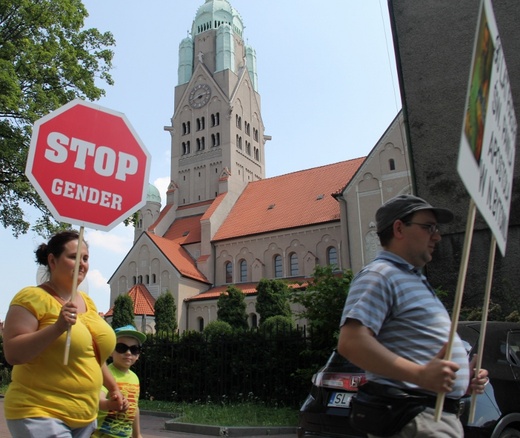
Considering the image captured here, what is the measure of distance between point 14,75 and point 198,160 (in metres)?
32.5

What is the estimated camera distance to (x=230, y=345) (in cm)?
1374

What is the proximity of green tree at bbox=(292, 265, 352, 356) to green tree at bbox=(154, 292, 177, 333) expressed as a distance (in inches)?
963

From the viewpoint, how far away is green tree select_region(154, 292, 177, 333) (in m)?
33.5

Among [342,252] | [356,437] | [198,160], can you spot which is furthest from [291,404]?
[198,160]

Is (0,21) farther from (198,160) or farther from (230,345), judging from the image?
(198,160)

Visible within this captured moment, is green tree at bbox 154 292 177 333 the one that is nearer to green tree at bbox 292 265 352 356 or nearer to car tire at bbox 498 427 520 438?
green tree at bbox 292 265 352 356

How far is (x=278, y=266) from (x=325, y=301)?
2703cm

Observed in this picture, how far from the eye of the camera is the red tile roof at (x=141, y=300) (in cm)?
3503

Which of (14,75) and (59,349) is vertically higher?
(14,75)

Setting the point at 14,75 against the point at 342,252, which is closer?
the point at 14,75

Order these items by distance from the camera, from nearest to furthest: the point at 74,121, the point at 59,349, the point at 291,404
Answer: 1. the point at 59,349
2. the point at 74,121
3. the point at 291,404

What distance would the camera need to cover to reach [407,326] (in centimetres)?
212

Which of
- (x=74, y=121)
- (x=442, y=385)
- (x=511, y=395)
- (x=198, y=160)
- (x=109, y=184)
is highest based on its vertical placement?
(x=198, y=160)

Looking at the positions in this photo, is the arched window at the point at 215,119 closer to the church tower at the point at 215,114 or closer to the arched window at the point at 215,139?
the church tower at the point at 215,114
